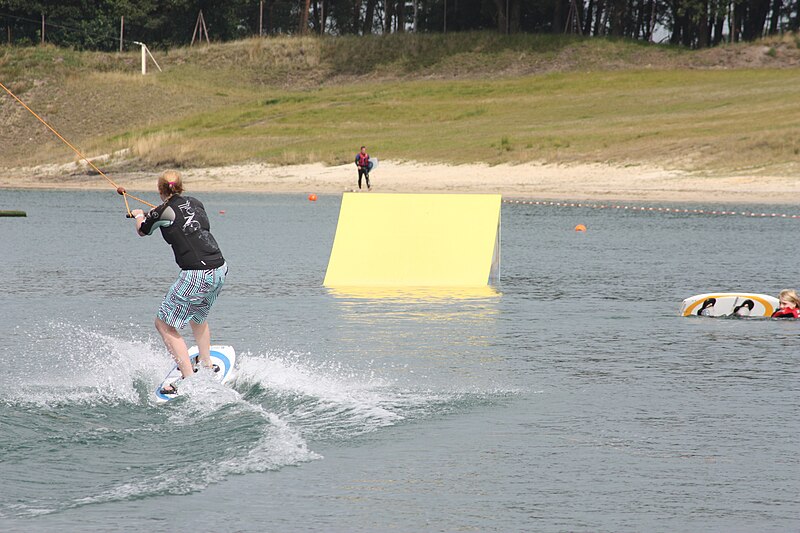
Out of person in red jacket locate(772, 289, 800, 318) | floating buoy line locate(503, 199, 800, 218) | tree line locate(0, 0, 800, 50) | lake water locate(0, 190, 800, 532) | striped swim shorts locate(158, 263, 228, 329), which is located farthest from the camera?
tree line locate(0, 0, 800, 50)

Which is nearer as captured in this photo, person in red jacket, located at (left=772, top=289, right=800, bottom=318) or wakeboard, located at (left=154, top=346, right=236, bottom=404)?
wakeboard, located at (left=154, top=346, right=236, bottom=404)

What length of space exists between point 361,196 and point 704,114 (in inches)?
1680

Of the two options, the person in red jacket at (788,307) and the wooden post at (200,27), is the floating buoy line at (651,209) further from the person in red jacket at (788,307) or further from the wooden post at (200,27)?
the wooden post at (200,27)

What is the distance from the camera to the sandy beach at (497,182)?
4009cm

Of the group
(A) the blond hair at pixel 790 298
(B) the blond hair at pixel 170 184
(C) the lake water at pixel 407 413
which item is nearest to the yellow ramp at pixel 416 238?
(C) the lake water at pixel 407 413

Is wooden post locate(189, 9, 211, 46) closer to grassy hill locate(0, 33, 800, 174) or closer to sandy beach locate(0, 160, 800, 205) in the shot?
grassy hill locate(0, 33, 800, 174)

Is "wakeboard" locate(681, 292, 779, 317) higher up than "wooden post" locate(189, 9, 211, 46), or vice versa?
"wooden post" locate(189, 9, 211, 46)

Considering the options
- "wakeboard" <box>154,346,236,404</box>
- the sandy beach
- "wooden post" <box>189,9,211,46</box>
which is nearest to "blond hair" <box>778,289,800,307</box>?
"wakeboard" <box>154,346,236,404</box>

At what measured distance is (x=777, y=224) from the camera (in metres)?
29.7

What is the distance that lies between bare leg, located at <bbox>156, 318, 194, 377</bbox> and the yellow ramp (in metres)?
8.22

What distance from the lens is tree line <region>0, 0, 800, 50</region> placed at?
284 feet

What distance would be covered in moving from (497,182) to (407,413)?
115ft

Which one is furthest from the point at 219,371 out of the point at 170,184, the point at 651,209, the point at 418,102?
the point at 418,102

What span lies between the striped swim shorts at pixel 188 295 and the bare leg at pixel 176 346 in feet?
0.19
